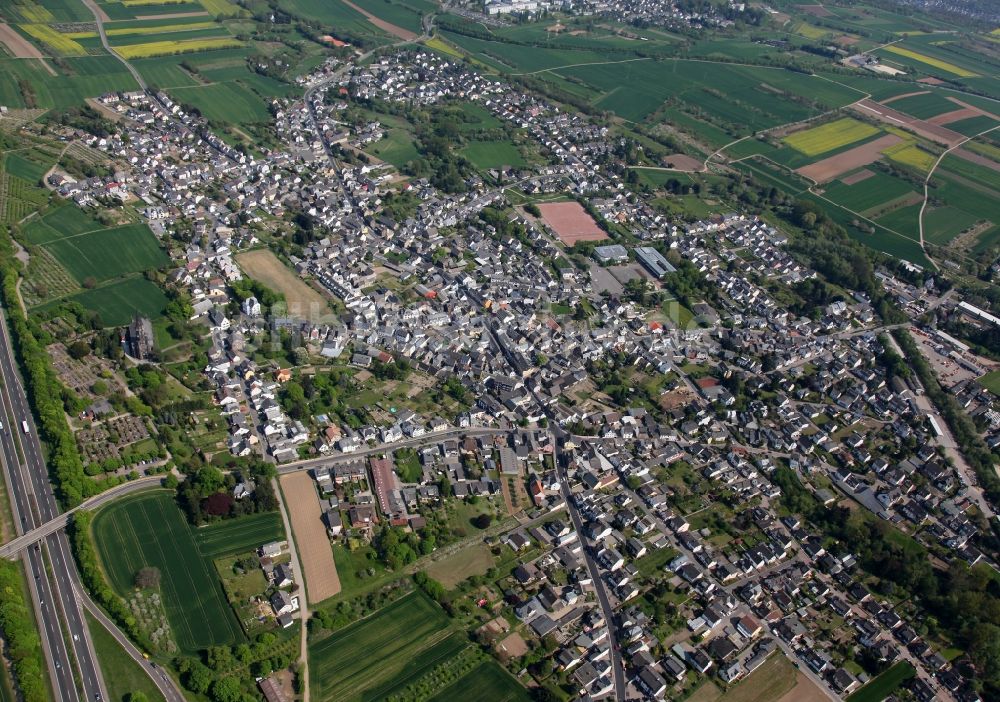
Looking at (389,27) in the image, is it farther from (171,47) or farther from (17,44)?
(17,44)

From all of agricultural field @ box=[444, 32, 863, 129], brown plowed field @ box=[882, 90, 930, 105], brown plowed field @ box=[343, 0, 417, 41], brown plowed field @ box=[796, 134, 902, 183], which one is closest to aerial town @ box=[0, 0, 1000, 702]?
brown plowed field @ box=[796, 134, 902, 183]

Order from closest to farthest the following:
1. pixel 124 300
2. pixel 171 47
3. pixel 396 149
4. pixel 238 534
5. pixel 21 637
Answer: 1. pixel 21 637
2. pixel 238 534
3. pixel 124 300
4. pixel 396 149
5. pixel 171 47

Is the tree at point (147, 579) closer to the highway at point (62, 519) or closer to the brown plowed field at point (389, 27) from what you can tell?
the highway at point (62, 519)

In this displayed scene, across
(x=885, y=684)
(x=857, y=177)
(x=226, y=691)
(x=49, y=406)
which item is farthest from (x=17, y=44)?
(x=885, y=684)

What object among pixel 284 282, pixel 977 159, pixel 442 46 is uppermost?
pixel 442 46

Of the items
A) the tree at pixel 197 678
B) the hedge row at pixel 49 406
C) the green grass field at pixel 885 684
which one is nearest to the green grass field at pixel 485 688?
the tree at pixel 197 678

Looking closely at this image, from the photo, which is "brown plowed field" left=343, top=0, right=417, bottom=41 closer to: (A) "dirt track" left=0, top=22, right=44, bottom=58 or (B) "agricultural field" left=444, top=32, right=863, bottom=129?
(B) "agricultural field" left=444, top=32, right=863, bottom=129

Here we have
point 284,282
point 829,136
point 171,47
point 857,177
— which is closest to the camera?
point 284,282
